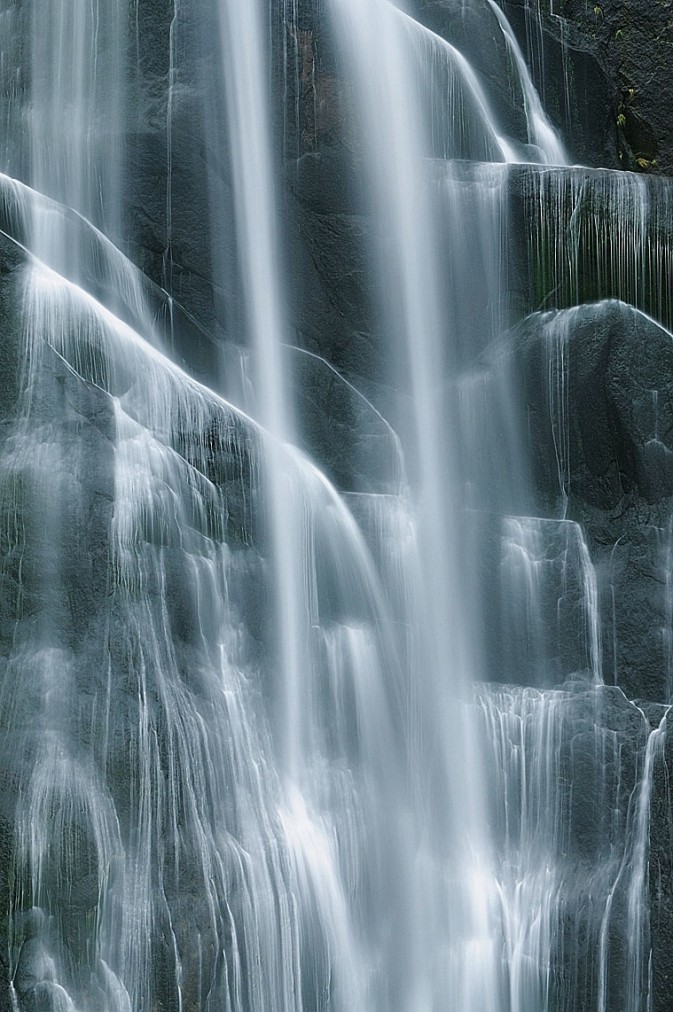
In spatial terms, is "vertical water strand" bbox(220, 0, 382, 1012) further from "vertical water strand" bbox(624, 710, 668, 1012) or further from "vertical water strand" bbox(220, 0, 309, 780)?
"vertical water strand" bbox(624, 710, 668, 1012)

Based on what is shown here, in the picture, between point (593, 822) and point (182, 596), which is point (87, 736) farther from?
point (593, 822)

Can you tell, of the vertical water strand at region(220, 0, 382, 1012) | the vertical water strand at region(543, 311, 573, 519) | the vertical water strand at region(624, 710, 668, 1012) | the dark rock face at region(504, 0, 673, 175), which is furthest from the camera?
the dark rock face at region(504, 0, 673, 175)

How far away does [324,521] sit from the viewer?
10.0 metres

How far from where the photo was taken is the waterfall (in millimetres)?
8641

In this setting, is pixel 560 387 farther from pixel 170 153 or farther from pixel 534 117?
pixel 170 153

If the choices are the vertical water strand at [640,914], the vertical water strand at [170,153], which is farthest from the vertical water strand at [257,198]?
the vertical water strand at [640,914]

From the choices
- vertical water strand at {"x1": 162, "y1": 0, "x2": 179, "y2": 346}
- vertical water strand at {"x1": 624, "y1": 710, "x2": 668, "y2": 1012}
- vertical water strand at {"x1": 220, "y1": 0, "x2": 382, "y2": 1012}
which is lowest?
vertical water strand at {"x1": 624, "y1": 710, "x2": 668, "y2": 1012}

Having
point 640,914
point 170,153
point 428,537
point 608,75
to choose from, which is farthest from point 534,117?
point 640,914

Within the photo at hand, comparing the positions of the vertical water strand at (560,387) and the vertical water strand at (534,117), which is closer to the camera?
the vertical water strand at (560,387)

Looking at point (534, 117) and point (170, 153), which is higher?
point (534, 117)

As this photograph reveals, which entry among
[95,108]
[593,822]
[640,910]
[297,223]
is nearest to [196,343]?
[297,223]

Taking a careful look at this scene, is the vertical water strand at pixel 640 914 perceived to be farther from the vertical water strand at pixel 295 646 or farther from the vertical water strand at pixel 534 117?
the vertical water strand at pixel 534 117

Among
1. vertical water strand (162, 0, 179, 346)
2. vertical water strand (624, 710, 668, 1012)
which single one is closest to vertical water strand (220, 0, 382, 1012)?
vertical water strand (162, 0, 179, 346)

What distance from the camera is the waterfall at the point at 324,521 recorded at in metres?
8.64
